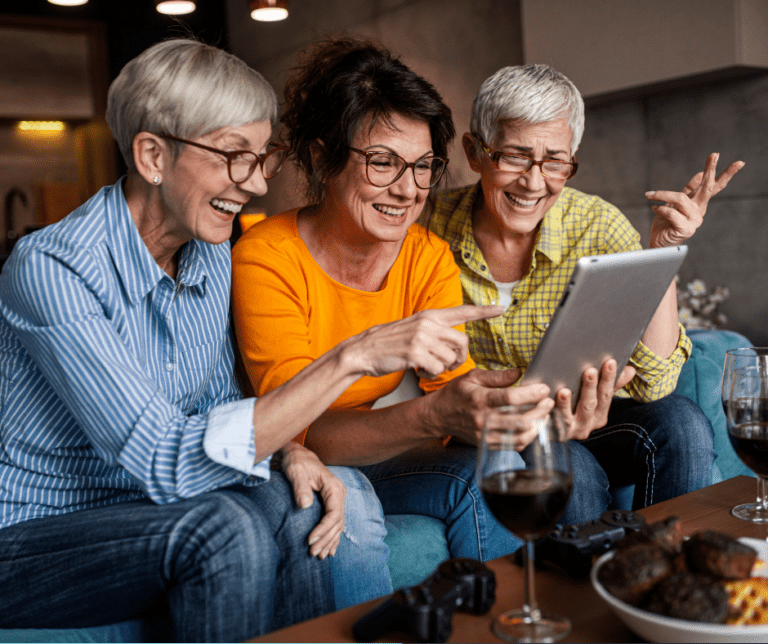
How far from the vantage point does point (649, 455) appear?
5.75ft

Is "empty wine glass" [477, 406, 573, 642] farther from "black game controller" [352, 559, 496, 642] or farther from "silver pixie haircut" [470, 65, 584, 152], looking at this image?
"silver pixie haircut" [470, 65, 584, 152]

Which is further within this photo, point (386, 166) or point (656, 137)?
point (656, 137)

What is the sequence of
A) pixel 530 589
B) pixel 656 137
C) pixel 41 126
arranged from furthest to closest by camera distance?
pixel 41 126 → pixel 656 137 → pixel 530 589

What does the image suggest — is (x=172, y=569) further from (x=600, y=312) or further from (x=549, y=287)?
(x=549, y=287)

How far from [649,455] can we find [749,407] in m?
0.75

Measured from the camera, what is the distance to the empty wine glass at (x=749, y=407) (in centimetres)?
101

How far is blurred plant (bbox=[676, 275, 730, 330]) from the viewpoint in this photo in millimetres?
2975

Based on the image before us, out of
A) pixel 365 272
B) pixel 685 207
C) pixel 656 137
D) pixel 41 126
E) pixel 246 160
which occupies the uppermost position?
pixel 41 126

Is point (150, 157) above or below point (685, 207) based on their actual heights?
above

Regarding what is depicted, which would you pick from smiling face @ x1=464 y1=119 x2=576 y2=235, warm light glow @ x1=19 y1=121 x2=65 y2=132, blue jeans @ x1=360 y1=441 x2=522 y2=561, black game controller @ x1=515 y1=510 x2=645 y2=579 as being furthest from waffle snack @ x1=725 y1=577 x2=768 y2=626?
warm light glow @ x1=19 y1=121 x2=65 y2=132

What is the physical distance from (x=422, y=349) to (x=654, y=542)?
0.42 m

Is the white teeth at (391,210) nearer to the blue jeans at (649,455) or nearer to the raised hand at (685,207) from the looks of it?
the raised hand at (685,207)

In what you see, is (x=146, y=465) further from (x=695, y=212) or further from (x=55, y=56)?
(x=55, y=56)

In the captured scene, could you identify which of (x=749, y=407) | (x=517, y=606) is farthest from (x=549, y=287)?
(x=517, y=606)
